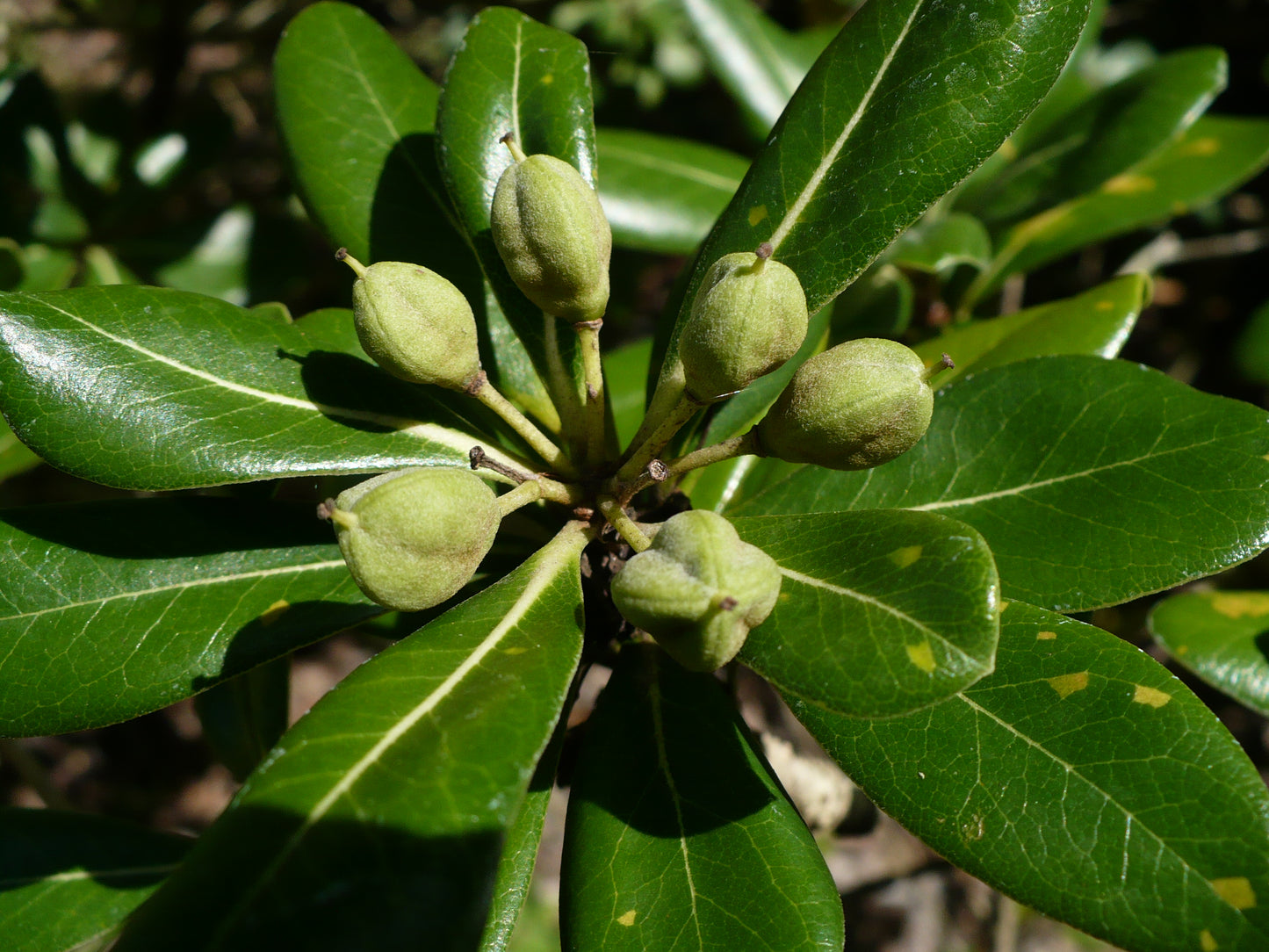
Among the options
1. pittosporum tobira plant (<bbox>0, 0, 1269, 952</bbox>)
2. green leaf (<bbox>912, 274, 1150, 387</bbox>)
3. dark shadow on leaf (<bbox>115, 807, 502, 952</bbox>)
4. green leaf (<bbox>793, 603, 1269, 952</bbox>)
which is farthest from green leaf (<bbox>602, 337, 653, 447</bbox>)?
dark shadow on leaf (<bbox>115, 807, 502, 952</bbox>)

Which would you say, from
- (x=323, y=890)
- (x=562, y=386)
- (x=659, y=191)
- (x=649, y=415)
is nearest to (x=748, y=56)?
(x=659, y=191)

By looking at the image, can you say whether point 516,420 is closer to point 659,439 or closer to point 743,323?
point 659,439

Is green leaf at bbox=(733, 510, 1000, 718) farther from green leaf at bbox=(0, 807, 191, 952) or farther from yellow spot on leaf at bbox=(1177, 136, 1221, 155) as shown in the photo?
yellow spot on leaf at bbox=(1177, 136, 1221, 155)

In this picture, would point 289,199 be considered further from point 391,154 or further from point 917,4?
point 917,4

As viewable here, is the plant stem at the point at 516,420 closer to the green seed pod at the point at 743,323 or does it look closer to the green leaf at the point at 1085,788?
the green seed pod at the point at 743,323

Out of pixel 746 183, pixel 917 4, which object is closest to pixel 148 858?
pixel 746 183

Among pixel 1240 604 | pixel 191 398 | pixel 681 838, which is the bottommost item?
pixel 1240 604
